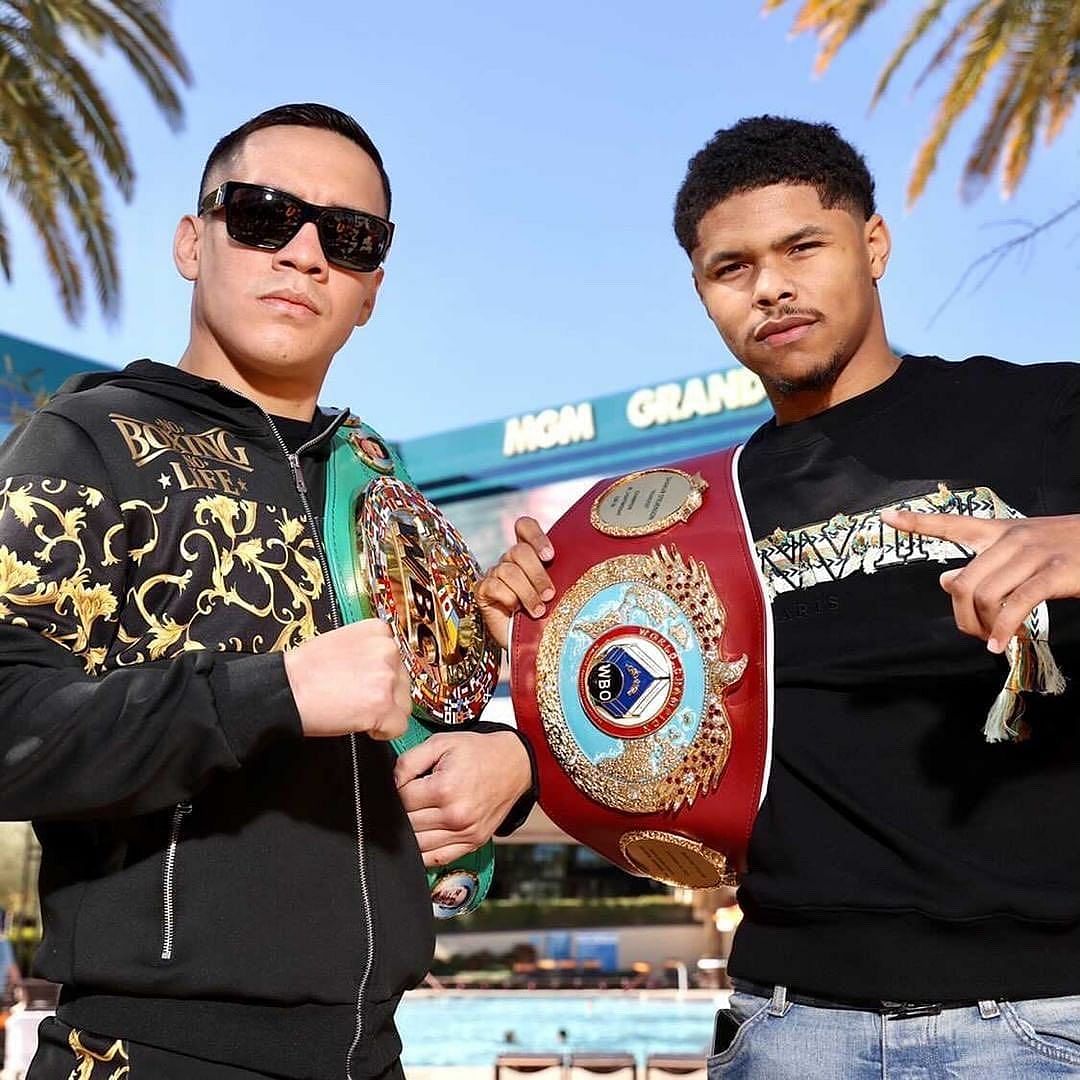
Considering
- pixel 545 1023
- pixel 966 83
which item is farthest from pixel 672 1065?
pixel 545 1023

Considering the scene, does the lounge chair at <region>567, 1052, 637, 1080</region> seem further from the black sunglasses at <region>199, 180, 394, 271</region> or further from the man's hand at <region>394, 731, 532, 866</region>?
the black sunglasses at <region>199, 180, 394, 271</region>

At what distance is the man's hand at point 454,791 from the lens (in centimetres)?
220

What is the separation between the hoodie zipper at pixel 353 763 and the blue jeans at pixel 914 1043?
0.71 meters

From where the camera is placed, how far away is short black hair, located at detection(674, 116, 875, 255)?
2.57 meters

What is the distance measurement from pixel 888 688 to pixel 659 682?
40cm

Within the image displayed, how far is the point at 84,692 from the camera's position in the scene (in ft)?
5.77

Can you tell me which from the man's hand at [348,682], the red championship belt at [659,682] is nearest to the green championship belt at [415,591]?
the red championship belt at [659,682]

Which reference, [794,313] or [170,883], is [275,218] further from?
[170,883]

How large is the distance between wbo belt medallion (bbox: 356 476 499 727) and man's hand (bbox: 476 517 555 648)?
4 cm

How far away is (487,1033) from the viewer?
689 inches

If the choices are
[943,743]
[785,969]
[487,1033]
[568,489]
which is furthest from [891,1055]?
[568,489]

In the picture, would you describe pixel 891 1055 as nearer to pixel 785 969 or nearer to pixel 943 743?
pixel 785 969

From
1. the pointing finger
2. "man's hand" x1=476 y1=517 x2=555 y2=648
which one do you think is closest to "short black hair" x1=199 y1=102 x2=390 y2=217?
"man's hand" x1=476 y1=517 x2=555 y2=648

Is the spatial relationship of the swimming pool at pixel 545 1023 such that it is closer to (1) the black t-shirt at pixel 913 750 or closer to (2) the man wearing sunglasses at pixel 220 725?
(1) the black t-shirt at pixel 913 750
